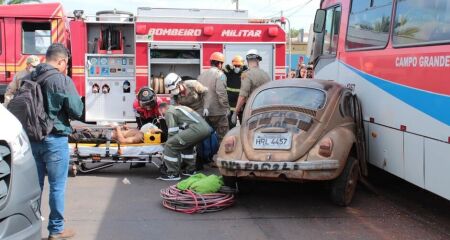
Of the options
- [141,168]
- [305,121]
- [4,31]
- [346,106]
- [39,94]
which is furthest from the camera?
[4,31]

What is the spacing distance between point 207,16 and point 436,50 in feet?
26.4

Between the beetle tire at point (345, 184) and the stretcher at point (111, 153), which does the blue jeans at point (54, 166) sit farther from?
the beetle tire at point (345, 184)

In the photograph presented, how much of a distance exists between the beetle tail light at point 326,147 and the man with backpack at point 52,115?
267cm

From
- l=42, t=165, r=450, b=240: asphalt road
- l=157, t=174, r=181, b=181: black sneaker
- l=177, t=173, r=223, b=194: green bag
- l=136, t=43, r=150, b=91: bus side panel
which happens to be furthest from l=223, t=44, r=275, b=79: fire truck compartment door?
l=177, t=173, r=223, b=194: green bag

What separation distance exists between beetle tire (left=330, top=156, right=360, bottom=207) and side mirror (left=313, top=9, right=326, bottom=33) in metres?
3.50

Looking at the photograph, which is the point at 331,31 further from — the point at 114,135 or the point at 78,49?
the point at 78,49

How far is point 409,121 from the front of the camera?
594cm

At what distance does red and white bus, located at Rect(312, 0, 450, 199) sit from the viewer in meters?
5.31

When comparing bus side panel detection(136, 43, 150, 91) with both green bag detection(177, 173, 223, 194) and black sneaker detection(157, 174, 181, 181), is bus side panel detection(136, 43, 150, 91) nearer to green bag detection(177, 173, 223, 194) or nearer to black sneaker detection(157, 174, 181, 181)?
black sneaker detection(157, 174, 181, 181)

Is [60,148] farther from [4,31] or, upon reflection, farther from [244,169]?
[4,31]

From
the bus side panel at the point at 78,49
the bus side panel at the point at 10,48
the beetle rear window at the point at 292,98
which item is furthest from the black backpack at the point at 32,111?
the bus side panel at the point at 10,48

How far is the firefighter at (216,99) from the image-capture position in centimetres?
941

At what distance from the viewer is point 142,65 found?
12.4 meters

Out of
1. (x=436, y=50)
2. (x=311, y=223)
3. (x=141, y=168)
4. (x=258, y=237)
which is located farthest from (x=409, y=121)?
(x=141, y=168)
